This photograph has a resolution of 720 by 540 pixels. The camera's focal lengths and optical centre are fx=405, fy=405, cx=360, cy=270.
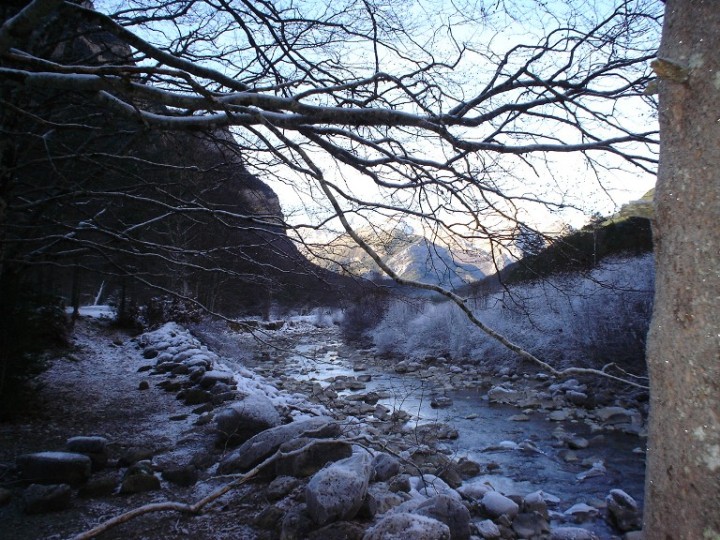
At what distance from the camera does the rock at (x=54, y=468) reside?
124 inches

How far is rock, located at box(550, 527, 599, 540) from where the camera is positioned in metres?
3.36

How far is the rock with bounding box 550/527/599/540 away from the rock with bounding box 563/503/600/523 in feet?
1.56

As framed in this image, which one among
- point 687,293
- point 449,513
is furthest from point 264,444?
point 687,293

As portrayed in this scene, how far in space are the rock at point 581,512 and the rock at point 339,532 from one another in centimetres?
259

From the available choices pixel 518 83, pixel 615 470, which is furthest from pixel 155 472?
pixel 615 470

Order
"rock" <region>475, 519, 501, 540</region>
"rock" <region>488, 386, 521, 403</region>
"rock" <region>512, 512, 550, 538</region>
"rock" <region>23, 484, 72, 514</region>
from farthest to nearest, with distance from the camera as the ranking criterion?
"rock" <region>488, 386, 521, 403</region>, "rock" <region>512, 512, 550, 538</region>, "rock" <region>475, 519, 501, 540</region>, "rock" <region>23, 484, 72, 514</region>

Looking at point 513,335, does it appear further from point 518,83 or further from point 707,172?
point 707,172

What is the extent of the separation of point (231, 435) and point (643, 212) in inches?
165

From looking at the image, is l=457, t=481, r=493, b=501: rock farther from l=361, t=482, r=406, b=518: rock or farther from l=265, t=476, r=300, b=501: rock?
l=265, t=476, r=300, b=501: rock

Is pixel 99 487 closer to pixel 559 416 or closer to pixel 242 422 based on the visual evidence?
pixel 242 422

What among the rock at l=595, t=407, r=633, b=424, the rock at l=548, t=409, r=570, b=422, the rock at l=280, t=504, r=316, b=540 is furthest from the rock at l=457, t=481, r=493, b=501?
the rock at l=595, t=407, r=633, b=424

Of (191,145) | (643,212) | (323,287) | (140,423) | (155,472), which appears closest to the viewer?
(643,212)

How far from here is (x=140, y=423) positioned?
5.00 m

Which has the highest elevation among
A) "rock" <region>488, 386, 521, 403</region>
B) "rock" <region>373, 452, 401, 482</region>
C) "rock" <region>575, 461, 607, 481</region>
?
"rock" <region>373, 452, 401, 482</region>
